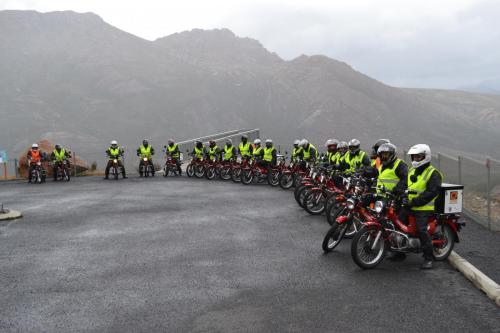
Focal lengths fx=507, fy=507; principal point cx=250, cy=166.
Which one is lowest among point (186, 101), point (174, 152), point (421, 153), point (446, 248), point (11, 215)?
point (446, 248)

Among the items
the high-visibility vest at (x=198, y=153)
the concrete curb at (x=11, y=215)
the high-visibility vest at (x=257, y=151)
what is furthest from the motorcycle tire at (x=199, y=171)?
the concrete curb at (x=11, y=215)

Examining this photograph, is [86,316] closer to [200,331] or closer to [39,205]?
[200,331]

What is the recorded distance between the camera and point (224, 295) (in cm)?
679

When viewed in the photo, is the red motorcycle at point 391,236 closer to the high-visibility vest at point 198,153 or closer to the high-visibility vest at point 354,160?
the high-visibility vest at point 354,160

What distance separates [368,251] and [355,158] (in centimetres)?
502

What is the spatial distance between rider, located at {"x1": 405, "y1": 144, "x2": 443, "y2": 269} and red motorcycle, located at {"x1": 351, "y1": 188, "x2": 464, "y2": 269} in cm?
15

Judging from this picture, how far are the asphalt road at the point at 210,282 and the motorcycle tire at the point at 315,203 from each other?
0.28 metres

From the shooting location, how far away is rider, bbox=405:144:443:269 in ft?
25.5

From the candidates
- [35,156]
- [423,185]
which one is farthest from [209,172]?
[423,185]

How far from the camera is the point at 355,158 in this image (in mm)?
12672

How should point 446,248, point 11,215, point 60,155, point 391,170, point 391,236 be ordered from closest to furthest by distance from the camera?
point 391,236 → point 446,248 → point 391,170 → point 11,215 → point 60,155

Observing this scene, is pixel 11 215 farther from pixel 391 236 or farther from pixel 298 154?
pixel 391 236

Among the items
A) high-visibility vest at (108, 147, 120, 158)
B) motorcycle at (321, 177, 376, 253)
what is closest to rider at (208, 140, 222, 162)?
high-visibility vest at (108, 147, 120, 158)

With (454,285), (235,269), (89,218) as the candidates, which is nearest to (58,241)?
(89,218)
